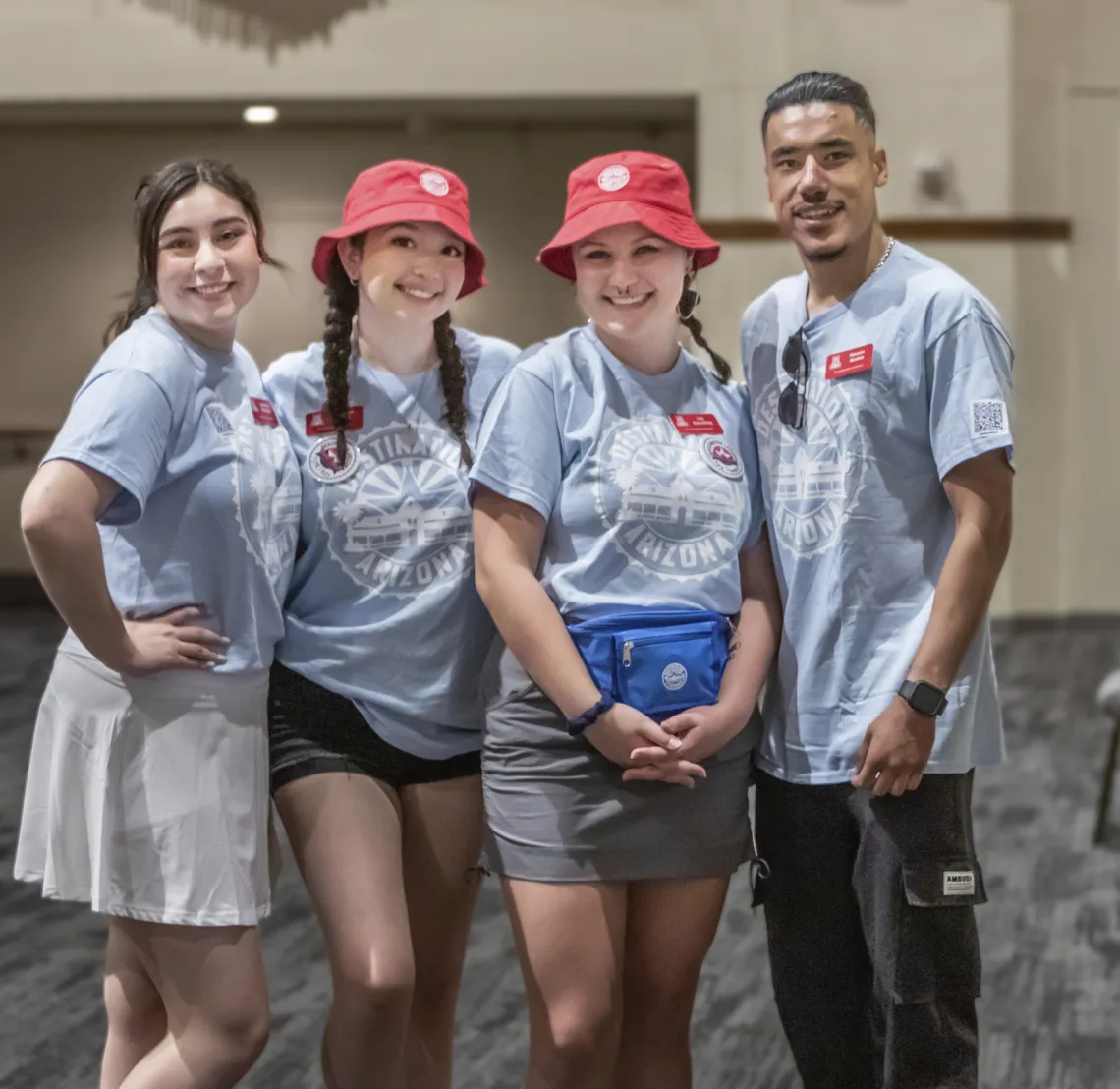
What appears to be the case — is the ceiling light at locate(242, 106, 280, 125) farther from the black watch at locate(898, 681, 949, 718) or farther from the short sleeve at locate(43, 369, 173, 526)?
the black watch at locate(898, 681, 949, 718)

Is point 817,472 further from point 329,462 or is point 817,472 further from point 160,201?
point 160,201

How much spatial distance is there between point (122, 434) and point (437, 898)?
89cm

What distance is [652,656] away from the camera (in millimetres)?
2080

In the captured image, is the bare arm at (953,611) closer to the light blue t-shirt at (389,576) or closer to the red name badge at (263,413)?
the light blue t-shirt at (389,576)

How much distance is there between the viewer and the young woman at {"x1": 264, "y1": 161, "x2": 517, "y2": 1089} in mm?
2197

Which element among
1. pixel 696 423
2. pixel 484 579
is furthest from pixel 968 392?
pixel 484 579

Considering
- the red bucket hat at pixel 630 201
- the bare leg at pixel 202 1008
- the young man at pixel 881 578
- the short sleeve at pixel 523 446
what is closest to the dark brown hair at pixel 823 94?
the young man at pixel 881 578

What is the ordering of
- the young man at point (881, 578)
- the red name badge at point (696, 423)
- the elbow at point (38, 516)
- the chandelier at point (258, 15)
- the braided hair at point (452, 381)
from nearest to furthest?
1. the elbow at point (38, 516)
2. the young man at point (881, 578)
3. the red name badge at point (696, 423)
4. the braided hair at point (452, 381)
5. the chandelier at point (258, 15)

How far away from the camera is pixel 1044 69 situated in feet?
29.2

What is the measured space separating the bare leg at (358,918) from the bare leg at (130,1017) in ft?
0.95

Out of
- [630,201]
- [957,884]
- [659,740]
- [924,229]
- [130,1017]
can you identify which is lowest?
[130,1017]

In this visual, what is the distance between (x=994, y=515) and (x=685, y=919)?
737 mm

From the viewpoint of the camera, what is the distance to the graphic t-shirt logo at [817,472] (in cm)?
217

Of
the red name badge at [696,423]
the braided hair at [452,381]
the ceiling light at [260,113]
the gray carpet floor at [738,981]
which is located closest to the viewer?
the red name badge at [696,423]
